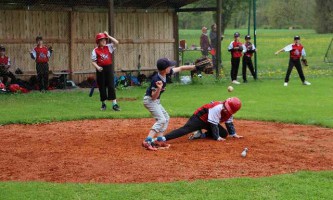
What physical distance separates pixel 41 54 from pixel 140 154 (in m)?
12.2

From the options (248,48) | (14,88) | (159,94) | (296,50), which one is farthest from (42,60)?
(159,94)

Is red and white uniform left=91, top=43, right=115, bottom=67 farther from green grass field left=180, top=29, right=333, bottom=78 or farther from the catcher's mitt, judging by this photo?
green grass field left=180, top=29, right=333, bottom=78

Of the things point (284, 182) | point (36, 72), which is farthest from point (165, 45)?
point (284, 182)

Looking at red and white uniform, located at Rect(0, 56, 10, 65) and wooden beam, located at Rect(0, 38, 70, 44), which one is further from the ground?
wooden beam, located at Rect(0, 38, 70, 44)

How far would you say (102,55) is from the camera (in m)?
16.2

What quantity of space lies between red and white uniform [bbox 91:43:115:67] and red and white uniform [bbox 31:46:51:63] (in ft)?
19.0

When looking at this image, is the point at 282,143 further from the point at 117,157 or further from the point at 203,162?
the point at 117,157

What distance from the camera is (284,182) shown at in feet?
26.3

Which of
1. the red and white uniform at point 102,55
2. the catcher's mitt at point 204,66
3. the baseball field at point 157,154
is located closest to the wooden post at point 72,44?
the baseball field at point 157,154

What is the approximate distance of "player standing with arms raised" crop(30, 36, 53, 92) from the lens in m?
21.3

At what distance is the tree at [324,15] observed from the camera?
6644 centimetres

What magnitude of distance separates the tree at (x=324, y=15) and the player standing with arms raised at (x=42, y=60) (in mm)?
50062

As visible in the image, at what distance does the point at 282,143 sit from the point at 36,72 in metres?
13.4

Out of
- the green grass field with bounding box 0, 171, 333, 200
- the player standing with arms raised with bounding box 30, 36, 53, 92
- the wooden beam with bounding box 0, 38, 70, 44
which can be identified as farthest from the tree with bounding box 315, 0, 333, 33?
the green grass field with bounding box 0, 171, 333, 200
